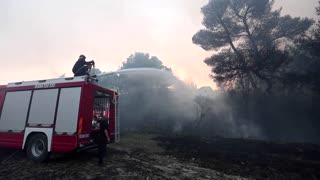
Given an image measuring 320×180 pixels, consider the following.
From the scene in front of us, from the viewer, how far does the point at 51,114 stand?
995 centimetres

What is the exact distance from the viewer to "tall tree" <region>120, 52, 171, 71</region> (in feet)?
153

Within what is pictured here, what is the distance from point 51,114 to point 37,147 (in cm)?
140

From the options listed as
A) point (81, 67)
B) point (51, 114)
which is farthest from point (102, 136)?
point (81, 67)

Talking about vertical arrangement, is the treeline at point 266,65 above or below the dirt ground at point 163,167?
above

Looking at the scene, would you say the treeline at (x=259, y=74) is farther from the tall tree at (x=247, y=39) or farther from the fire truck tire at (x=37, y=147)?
the fire truck tire at (x=37, y=147)

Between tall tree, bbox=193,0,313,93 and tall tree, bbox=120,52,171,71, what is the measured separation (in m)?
20.0

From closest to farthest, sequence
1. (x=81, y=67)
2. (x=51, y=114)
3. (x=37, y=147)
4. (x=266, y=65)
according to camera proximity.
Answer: (x=51, y=114) → (x=37, y=147) → (x=81, y=67) → (x=266, y=65)

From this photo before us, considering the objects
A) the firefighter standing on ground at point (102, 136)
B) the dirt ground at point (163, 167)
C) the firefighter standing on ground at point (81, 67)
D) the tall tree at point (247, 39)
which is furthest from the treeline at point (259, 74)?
the firefighter standing on ground at point (102, 136)

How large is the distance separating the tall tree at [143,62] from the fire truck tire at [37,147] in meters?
36.6

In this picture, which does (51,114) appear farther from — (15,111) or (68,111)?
(15,111)

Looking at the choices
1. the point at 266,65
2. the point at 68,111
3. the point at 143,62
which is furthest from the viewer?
the point at 143,62

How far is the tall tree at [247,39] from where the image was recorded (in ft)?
78.9

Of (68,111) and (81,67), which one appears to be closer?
(68,111)

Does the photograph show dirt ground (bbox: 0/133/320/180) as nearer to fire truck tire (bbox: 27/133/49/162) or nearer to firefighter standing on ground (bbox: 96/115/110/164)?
fire truck tire (bbox: 27/133/49/162)
